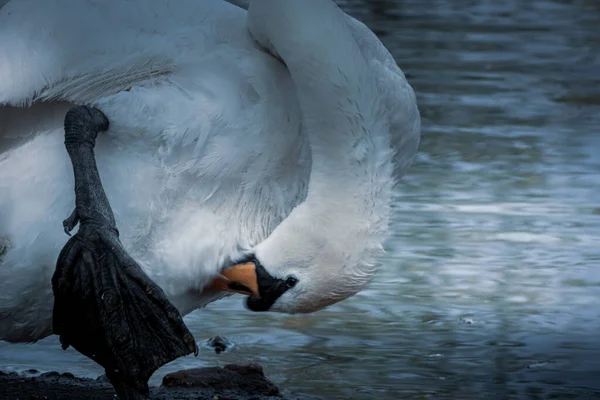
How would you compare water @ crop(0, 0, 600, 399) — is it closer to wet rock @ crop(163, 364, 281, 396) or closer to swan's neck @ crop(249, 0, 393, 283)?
wet rock @ crop(163, 364, 281, 396)

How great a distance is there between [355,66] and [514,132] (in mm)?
3644

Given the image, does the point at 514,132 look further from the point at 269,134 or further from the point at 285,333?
the point at 269,134

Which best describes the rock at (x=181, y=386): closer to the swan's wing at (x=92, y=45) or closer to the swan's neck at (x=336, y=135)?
the swan's neck at (x=336, y=135)

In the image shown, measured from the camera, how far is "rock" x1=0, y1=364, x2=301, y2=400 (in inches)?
192

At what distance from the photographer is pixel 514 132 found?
805 cm

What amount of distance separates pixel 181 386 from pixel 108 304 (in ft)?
2.29

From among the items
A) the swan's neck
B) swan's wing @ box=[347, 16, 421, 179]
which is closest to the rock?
the swan's neck

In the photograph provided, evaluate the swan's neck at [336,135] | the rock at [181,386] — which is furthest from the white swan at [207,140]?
the rock at [181,386]

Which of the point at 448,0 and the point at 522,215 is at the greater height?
the point at 448,0

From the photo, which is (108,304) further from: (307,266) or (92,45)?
(92,45)

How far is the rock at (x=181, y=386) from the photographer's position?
16.0ft

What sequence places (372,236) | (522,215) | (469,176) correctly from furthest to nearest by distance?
(469,176)
(522,215)
(372,236)

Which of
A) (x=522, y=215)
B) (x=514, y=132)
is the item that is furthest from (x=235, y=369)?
(x=514, y=132)

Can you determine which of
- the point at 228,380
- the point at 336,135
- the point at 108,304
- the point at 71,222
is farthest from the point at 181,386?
the point at 336,135
